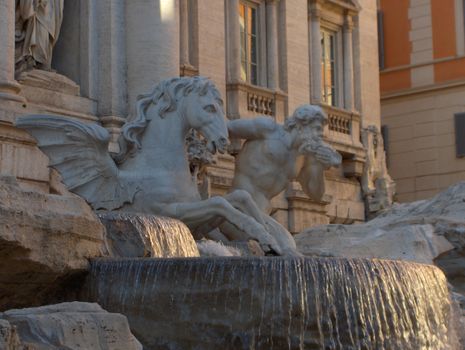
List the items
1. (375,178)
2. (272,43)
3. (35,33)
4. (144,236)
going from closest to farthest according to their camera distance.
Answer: (144,236)
(35,33)
(272,43)
(375,178)

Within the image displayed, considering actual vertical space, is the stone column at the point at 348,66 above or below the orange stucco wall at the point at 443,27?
below

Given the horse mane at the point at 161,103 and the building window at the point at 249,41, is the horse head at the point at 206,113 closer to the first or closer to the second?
the horse mane at the point at 161,103

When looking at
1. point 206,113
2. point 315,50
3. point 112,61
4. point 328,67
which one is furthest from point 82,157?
point 328,67

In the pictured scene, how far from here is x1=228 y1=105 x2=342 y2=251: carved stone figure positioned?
1262 centimetres

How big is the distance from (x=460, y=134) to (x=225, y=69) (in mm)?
8065

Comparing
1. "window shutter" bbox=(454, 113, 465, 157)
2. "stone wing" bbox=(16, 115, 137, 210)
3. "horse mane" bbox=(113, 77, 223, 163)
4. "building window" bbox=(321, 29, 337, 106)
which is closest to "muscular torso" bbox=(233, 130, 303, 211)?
"horse mane" bbox=(113, 77, 223, 163)

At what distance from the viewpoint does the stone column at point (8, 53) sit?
45.3 ft

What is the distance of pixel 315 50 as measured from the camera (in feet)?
69.9

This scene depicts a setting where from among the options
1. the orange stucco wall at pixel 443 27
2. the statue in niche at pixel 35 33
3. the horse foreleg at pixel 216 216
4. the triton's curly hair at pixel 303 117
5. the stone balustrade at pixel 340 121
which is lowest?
the horse foreleg at pixel 216 216

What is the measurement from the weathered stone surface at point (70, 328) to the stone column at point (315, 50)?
51.2 feet

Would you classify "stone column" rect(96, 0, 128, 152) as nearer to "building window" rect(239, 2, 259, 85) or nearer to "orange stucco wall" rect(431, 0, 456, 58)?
"building window" rect(239, 2, 259, 85)

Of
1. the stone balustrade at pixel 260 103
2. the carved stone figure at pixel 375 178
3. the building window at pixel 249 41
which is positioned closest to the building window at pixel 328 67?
the carved stone figure at pixel 375 178

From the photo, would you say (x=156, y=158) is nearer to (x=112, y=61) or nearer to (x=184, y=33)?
(x=112, y=61)

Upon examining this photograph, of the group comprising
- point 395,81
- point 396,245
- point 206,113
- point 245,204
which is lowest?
point 396,245
